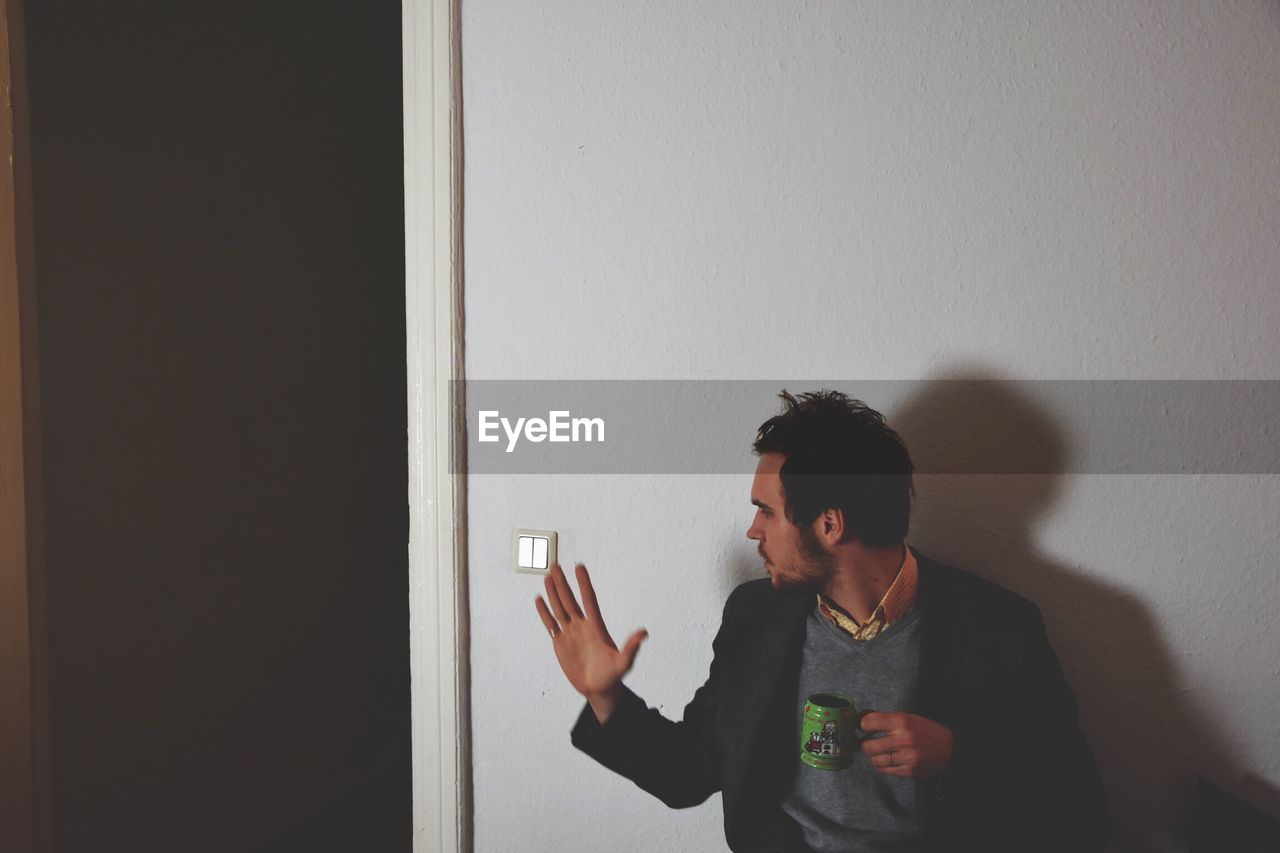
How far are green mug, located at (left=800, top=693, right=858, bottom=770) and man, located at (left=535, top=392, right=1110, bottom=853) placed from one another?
0.03 meters

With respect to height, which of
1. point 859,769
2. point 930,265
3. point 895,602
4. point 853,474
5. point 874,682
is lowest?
point 859,769

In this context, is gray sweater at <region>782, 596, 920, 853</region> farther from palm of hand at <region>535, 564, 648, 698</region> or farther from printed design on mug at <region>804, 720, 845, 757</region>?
palm of hand at <region>535, 564, 648, 698</region>

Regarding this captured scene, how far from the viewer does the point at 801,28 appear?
41.4 inches

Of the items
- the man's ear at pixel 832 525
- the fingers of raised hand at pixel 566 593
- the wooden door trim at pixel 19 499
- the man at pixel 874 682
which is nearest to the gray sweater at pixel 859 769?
the man at pixel 874 682

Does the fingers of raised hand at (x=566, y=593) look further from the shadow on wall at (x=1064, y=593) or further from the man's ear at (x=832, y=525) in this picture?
the shadow on wall at (x=1064, y=593)

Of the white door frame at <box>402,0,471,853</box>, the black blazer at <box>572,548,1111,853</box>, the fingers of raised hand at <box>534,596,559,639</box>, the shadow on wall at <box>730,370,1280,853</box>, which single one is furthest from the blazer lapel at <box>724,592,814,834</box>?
the white door frame at <box>402,0,471,853</box>

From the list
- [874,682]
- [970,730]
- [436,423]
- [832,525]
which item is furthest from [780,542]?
[436,423]

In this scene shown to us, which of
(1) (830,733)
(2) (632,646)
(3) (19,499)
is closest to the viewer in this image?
(1) (830,733)

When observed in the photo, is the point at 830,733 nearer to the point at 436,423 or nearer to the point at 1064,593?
the point at 1064,593

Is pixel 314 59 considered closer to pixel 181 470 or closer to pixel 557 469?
pixel 181 470

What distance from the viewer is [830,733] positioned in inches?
37.4

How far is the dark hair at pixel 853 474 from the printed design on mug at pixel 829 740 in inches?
9.2

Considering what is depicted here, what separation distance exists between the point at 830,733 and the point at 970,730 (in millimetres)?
176

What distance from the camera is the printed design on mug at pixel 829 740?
948mm
